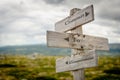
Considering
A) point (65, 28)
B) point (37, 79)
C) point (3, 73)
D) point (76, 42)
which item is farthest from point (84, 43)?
point (3, 73)

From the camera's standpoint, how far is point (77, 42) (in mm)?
10094

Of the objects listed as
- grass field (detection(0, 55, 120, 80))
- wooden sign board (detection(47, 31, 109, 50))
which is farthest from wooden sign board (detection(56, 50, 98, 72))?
grass field (detection(0, 55, 120, 80))

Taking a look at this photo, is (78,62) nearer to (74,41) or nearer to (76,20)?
(74,41)

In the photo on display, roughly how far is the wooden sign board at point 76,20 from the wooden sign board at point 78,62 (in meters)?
1.26

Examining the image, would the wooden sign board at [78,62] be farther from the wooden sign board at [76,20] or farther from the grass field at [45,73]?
the grass field at [45,73]

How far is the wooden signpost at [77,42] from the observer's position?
9375 mm

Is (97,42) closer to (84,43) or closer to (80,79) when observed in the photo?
(84,43)

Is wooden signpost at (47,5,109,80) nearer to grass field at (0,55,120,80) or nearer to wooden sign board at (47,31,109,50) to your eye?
wooden sign board at (47,31,109,50)

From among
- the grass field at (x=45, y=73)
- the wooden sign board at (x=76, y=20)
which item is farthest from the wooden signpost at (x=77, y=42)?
the grass field at (x=45, y=73)

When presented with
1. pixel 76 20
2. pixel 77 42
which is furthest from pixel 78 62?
pixel 76 20

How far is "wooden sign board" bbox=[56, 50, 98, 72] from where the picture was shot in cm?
888

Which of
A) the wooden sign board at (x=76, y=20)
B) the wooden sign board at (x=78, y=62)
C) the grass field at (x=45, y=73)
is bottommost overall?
the grass field at (x=45, y=73)

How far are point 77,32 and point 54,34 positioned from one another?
1210 millimetres

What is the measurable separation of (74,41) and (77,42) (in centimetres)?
14
